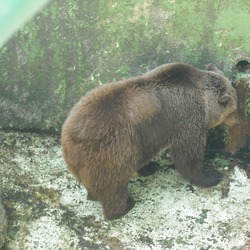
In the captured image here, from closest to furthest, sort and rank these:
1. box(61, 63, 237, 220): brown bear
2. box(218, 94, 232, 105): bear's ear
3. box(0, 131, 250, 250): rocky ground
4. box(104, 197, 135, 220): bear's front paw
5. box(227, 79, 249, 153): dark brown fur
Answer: box(61, 63, 237, 220): brown bear < box(0, 131, 250, 250): rocky ground < box(104, 197, 135, 220): bear's front paw < box(218, 94, 232, 105): bear's ear < box(227, 79, 249, 153): dark brown fur

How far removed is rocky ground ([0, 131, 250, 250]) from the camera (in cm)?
575

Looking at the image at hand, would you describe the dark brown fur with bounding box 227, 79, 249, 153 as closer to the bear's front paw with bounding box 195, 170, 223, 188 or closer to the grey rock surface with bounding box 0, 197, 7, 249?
the bear's front paw with bounding box 195, 170, 223, 188

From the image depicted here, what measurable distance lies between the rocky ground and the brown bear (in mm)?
179

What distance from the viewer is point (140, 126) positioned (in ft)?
18.7

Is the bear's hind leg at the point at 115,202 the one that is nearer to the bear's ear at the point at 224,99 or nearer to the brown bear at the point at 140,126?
the brown bear at the point at 140,126

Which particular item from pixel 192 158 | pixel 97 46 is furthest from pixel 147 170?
pixel 97 46

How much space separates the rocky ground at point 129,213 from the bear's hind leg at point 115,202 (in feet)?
0.30

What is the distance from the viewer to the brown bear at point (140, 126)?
5535mm

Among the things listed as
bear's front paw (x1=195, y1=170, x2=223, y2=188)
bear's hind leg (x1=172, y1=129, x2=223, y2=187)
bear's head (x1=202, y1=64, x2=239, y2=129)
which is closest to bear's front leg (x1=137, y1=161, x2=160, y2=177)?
bear's hind leg (x1=172, y1=129, x2=223, y2=187)

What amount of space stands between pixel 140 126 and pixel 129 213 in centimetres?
95

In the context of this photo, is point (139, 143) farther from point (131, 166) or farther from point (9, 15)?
point (9, 15)

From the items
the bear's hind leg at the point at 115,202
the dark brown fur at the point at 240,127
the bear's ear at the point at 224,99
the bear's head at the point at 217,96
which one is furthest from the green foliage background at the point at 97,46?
the bear's hind leg at the point at 115,202

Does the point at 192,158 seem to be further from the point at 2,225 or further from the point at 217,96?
the point at 2,225

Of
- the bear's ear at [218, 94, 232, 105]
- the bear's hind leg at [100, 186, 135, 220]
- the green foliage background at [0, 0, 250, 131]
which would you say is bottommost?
the bear's hind leg at [100, 186, 135, 220]
